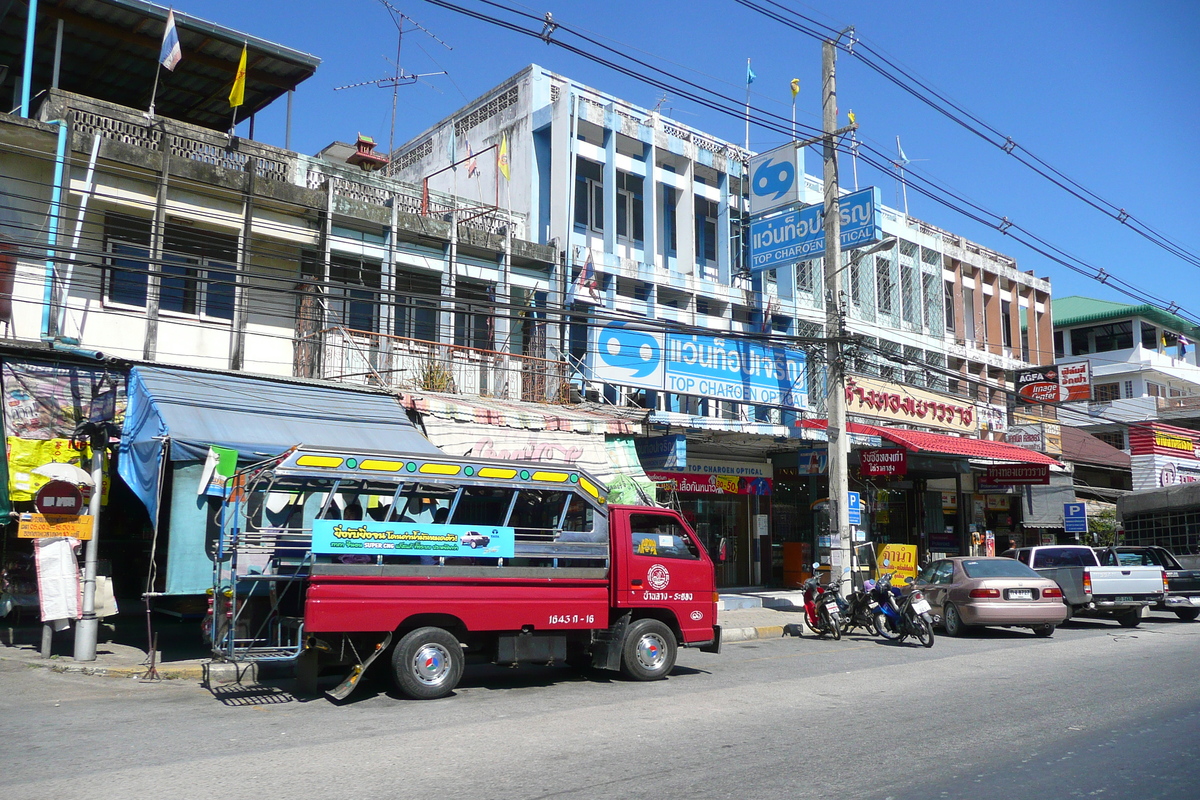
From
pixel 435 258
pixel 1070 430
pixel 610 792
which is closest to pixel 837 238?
pixel 435 258

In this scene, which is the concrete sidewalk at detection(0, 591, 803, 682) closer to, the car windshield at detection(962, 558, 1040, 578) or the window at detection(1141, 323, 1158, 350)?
the car windshield at detection(962, 558, 1040, 578)

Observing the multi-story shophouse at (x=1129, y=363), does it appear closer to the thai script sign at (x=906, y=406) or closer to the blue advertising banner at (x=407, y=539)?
the thai script sign at (x=906, y=406)

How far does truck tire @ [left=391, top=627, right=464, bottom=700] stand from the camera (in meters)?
9.38

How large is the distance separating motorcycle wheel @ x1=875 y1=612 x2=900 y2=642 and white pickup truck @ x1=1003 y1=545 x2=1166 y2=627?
13.6 ft

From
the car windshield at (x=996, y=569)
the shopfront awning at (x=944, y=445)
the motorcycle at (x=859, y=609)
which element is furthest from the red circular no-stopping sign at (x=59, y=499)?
the shopfront awning at (x=944, y=445)

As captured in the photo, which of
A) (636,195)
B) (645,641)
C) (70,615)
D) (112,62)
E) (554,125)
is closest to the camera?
(645,641)

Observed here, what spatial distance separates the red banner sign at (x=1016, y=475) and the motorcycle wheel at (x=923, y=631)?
42.6 feet

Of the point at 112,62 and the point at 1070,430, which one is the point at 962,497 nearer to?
the point at 1070,430

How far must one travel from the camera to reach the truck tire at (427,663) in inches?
369

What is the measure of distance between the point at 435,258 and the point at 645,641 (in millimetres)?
10117

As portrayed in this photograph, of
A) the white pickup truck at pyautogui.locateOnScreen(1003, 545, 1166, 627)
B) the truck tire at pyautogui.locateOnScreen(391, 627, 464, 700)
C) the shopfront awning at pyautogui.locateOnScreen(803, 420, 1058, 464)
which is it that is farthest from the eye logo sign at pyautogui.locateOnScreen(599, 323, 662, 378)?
the truck tire at pyautogui.locateOnScreen(391, 627, 464, 700)

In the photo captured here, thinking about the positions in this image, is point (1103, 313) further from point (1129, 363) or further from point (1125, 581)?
point (1125, 581)

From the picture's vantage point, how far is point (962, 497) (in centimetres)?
2997

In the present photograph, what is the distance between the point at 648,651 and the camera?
1102 centimetres
